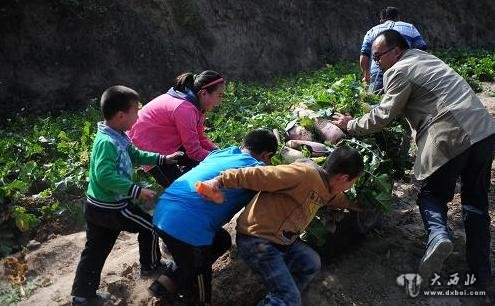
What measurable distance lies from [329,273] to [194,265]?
122 cm

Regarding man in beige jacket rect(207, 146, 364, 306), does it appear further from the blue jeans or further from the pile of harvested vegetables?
the pile of harvested vegetables

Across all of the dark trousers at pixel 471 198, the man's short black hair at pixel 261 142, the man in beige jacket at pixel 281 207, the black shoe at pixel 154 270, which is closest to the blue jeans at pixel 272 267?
the man in beige jacket at pixel 281 207

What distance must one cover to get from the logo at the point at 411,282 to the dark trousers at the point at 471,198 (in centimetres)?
42

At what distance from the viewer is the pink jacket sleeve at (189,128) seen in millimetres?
3832

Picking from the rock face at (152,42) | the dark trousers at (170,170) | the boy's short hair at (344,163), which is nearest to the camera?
the boy's short hair at (344,163)

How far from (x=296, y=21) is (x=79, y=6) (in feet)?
19.1

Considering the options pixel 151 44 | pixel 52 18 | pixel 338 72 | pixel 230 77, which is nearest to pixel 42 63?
pixel 52 18

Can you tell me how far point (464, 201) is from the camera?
→ 3.86 metres

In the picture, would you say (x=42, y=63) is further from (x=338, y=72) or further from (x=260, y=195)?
(x=260, y=195)

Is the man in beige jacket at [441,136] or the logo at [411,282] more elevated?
the man in beige jacket at [441,136]

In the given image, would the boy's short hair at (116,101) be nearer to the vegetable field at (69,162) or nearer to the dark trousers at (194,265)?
the dark trousers at (194,265)

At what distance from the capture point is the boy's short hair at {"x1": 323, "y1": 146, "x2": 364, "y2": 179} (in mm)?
3062

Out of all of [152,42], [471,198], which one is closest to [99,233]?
[471,198]

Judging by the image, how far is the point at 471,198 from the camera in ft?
12.5
